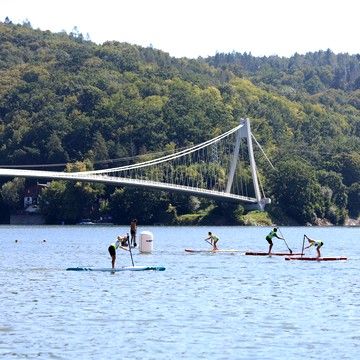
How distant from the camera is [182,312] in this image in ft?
101

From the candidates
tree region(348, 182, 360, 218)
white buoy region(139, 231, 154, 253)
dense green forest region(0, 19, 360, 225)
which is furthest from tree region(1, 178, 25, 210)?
white buoy region(139, 231, 154, 253)

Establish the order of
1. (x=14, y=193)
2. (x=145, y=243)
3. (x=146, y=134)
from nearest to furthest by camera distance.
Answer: (x=145, y=243) → (x=14, y=193) → (x=146, y=134)

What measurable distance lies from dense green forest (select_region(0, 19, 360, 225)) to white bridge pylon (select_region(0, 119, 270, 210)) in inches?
74.8

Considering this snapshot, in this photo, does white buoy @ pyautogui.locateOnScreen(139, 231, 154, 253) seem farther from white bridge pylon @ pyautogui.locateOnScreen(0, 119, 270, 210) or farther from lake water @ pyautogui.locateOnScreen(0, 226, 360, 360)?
white bridge pylon @ pyautogui.locateOnScreen(0, 119, 270, 210)

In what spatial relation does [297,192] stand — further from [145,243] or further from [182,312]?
[182,312]

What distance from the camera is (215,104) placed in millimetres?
159500

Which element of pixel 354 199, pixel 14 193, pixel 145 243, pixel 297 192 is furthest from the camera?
pixel 354 199

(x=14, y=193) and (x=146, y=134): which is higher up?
(x=146, y=134)

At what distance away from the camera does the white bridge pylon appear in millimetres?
119750

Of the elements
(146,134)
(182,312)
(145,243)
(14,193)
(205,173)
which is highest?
(146,134)

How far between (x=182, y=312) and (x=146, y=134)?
117 metres

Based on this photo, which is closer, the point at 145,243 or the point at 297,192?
the point at 145,243

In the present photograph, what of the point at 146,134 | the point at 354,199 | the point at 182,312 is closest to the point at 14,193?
the point at 146,134

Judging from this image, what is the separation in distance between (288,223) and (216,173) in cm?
900
